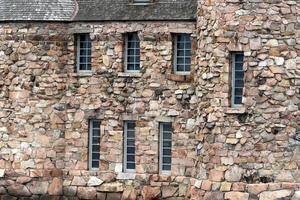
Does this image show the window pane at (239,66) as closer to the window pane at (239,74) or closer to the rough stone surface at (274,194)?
the window pane at (239,74)

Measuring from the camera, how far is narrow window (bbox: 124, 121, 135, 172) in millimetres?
33656

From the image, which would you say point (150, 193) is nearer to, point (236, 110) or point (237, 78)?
point (236, 110)

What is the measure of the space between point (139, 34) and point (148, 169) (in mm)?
3786

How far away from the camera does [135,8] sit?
33.7 m

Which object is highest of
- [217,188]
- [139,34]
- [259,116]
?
[139,34]

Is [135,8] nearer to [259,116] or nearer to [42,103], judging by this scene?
[42,103]

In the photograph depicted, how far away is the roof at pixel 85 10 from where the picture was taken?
33.2 metres

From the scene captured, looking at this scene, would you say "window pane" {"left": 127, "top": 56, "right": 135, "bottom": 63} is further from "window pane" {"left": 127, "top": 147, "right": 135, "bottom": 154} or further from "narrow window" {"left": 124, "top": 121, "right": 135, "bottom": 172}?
"window pane" {"left": 127, "top": 147, "right": 135, "bottom": 154}

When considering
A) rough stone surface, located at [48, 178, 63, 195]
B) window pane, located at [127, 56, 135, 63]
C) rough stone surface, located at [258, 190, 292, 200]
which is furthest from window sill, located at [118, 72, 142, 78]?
rough stone surface, located at [258, 190, 292, 200]

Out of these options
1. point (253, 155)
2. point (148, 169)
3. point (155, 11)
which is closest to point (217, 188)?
point (253, 155)

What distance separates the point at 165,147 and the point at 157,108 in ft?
3.71

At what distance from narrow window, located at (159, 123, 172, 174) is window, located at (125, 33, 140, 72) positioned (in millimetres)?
1872

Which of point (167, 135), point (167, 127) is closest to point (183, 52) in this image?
point (167, 127)

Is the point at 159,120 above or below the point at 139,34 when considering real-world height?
below
